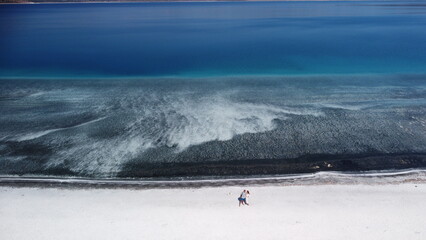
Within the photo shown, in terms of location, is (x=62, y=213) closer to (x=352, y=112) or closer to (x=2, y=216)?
(x=2, y=216)

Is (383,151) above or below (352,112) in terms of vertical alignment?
below

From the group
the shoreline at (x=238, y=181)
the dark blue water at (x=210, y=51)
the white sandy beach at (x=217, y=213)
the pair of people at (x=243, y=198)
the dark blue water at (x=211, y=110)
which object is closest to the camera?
the white sandy beach at (x=217, y=213)

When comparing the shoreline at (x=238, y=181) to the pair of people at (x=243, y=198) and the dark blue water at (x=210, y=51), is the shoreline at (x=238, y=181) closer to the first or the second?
the pair of people at (x=243, y=198)

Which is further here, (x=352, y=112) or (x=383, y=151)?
(x=352, y=112)

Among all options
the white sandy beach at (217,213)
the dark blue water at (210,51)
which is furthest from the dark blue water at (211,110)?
the white sandy beach at (217,213)

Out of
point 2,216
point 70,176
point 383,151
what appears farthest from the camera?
point 383,151

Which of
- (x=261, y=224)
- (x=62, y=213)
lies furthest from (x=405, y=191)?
(x=62, y=213)

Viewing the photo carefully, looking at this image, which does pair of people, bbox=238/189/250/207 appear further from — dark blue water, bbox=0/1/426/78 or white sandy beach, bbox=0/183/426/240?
dark blue water, bbox=0/1/426/78
